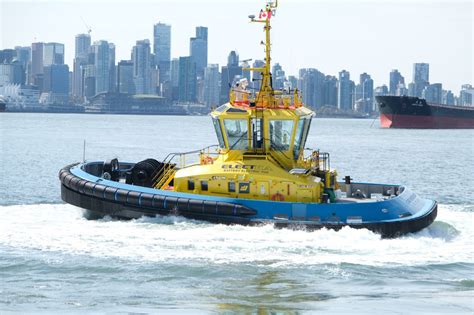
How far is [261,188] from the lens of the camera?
776 inches

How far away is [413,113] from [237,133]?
260 ft

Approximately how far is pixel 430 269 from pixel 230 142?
220 inches

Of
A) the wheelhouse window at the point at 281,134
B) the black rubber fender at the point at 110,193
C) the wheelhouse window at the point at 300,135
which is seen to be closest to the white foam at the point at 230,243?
the black rubber fender at the point at 110,193

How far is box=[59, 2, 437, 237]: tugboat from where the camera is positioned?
19.0 metres

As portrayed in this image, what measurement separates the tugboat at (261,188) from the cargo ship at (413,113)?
75566 mm

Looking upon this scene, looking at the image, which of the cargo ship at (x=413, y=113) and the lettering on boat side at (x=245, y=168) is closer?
the lettering on boat side at (x=245, y=168)

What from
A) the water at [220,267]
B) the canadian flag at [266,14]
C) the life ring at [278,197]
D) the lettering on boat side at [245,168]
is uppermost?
the canadian flag at [266,14]

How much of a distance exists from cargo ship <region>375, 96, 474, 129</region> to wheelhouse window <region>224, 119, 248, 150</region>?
76048 mm

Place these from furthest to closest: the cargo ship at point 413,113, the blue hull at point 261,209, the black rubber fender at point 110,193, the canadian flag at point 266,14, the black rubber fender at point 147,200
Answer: the cargo ship at point 413,113 → the canadian flag at point 266,14 → the black rubber fender at point 110,193 → the black rubber fender at point 147,200 → the blue hull at point 261,209

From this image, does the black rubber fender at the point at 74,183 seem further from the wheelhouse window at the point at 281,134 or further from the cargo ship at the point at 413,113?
the cargo ship at the point at 413,113

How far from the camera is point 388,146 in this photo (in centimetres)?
6438

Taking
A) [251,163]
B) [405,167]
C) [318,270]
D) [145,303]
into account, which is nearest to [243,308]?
[145,303]

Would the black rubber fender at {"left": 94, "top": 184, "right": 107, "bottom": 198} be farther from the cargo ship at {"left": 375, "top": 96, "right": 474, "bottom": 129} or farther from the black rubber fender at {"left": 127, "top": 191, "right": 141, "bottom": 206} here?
the cargo ship at {"left": 375, "top": 96, "right": 474, "bottom": 129}

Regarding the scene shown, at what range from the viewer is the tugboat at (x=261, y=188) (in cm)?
1898
